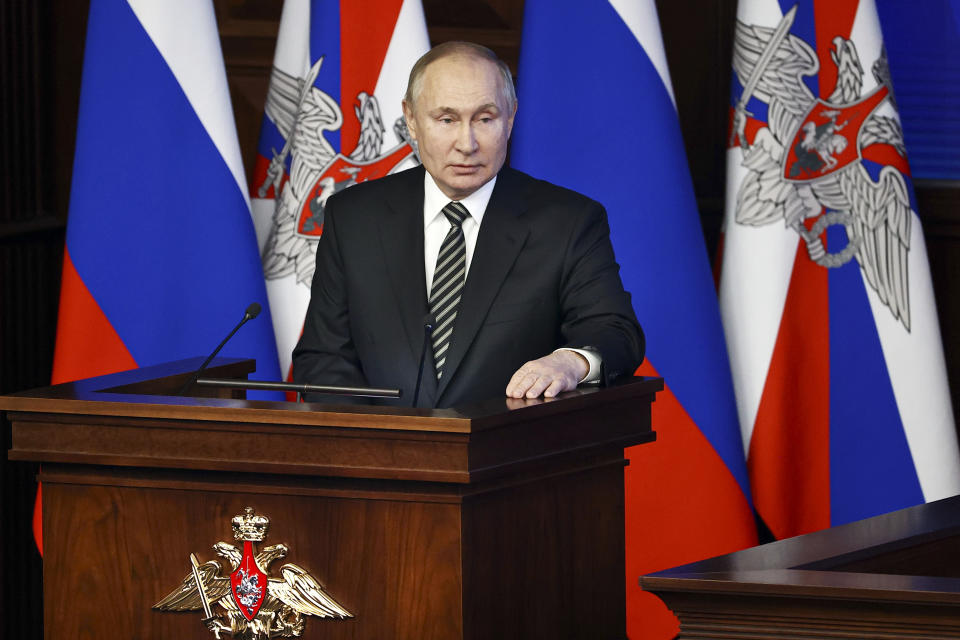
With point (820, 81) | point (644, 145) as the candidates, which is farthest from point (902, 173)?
point (644, 145)

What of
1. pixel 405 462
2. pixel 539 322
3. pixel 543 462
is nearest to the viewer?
pixel 405 462

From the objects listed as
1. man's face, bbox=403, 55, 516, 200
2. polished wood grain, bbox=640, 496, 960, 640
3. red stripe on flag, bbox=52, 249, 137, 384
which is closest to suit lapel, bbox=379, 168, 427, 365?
man's face, bbox=403, 55, 516, 200

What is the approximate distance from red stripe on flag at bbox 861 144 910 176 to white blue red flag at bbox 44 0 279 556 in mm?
1450

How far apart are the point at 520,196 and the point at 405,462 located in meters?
0.70

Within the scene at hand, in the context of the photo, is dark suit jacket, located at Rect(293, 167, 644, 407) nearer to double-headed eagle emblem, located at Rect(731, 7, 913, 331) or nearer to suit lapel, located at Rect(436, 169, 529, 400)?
suit lapel, located at Rect(436, 169, 529, 400)

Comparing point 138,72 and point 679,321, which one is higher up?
point 138,72

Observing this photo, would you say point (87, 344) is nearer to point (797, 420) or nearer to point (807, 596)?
point (797, 420)

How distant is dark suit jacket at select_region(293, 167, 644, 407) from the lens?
2.18m

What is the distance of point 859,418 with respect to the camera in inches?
126

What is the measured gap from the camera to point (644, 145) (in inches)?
125

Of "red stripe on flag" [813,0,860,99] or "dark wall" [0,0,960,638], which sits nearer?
"red stripe on flag" [813,0,860,99]

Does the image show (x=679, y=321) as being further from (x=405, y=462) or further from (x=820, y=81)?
(x=405, y=462)

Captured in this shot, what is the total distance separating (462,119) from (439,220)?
20 cm

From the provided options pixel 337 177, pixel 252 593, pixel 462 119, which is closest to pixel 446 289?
pixel 462 119
